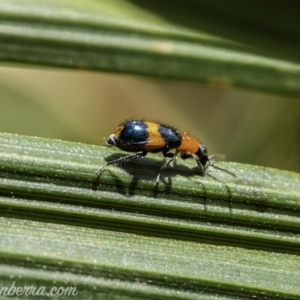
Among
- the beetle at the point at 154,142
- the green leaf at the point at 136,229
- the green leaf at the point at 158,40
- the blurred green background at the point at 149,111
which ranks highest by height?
the green leaf at the point at 158,40

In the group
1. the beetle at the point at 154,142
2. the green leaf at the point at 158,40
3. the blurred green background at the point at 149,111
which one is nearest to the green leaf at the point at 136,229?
the beetle at the point at 154,142

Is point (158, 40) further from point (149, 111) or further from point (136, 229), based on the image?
point (149, 111)

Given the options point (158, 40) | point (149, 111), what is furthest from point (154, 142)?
point (149, 111)

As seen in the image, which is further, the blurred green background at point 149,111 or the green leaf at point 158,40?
the blurred green background at point 149,111

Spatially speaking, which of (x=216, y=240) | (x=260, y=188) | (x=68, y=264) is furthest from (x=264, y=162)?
(x=68, y=264)

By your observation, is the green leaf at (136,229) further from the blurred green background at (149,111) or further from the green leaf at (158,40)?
the blurred green background at (149,111)

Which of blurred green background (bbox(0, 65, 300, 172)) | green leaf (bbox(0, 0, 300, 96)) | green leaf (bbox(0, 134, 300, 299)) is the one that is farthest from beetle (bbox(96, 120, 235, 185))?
blurred green background (bbox(0, 65, 300, 172))

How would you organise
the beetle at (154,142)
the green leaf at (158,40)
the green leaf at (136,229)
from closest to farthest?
the green leaf at (136,229)
the green leaf at (158,40)
the beetle at (154,142)
